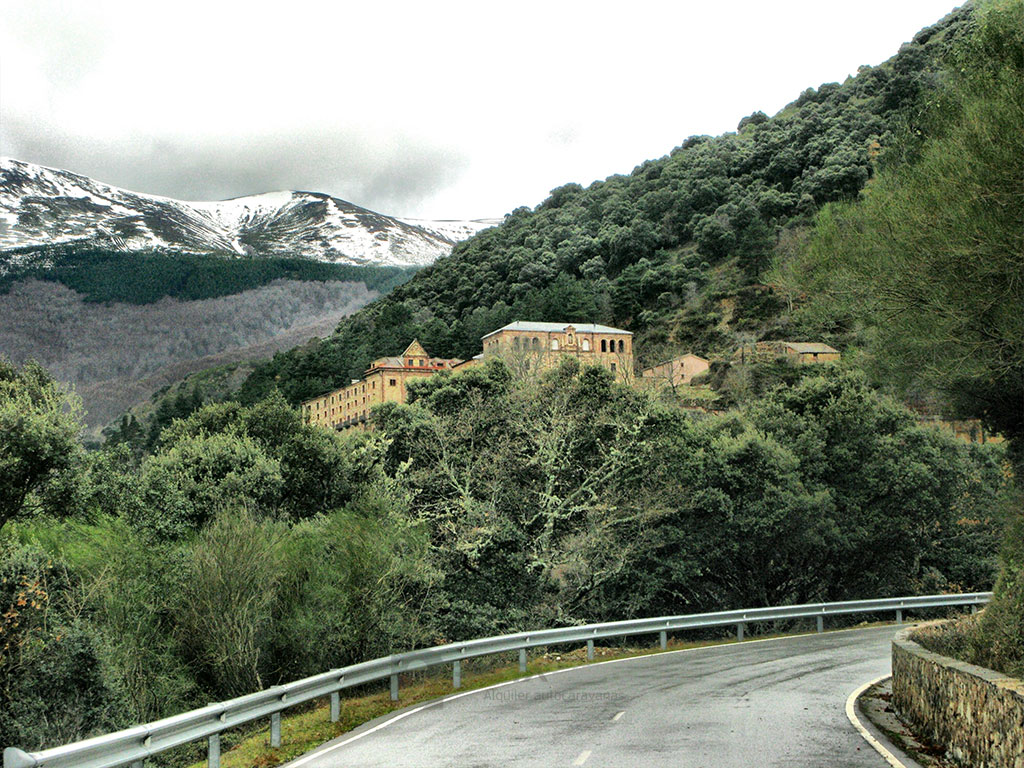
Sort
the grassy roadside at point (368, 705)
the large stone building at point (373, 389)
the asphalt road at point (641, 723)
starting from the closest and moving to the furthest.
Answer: the asphalt road at point (641, 723) < the grassy roadside at point (368, 705) < the large stone building at point (373, 389)

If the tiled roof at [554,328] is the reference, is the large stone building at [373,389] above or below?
below

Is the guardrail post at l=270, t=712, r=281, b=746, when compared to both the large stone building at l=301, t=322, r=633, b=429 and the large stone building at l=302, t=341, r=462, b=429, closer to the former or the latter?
the large stone building at l=301, t=322, r=633, b=429

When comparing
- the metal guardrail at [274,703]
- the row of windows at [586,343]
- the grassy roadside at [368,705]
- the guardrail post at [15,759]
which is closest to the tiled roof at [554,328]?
the row of windows at [586,343]

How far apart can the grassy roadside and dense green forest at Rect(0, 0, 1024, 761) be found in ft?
4.10

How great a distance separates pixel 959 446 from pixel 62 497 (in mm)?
36820

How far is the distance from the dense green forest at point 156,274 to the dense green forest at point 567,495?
109 metres

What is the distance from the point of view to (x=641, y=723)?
12320mm

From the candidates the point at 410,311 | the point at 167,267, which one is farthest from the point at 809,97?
the point at 167,267

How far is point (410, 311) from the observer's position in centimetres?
13288

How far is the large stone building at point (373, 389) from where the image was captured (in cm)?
10975

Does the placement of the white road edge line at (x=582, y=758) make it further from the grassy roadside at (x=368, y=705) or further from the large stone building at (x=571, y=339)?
the large stone building at (x=571, y=339)

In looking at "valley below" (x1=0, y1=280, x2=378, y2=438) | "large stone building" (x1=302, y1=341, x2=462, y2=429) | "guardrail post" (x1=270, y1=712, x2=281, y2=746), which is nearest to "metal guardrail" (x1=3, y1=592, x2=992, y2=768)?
"guardrail post" (x1=270, y1=712, x2=281, y2=746)

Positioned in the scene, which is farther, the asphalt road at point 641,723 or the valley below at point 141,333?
the valley below at point 141,333

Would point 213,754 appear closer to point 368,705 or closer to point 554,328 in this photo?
point 368,705
